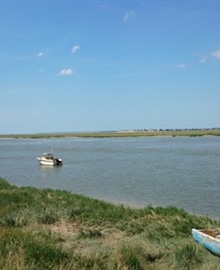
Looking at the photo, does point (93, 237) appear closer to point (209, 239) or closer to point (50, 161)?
point (209, 239)

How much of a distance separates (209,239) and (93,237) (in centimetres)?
320

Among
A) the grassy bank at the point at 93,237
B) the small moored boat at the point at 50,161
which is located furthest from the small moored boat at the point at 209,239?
the small moored boat at the point at 50,161

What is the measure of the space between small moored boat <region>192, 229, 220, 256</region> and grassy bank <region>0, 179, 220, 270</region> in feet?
0.70

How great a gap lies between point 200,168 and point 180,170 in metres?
2.50

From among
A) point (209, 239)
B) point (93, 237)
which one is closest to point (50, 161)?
point (93, 237)

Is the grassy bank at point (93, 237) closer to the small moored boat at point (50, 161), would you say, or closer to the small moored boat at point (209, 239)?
the small moored boat at point (209, 239)

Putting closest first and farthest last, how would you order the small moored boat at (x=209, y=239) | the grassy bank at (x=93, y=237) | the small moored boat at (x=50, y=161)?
the grassy bank at (x=93, y=237) < the small moored boat at (x=209, y=239) < the small moored boat at (x=50, y=161)

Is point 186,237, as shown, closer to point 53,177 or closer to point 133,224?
point 133,224

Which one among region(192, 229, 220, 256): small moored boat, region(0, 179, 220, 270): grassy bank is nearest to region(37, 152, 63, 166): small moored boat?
region(0, 179, 220, 270): grassy bank

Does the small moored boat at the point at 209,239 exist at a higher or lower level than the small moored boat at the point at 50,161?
higher

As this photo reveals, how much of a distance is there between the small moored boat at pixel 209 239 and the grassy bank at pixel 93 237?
8.5 inches

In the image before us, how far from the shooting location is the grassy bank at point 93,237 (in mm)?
8211

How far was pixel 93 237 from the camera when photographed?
1228cm

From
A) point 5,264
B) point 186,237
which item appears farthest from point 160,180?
point 5,264
